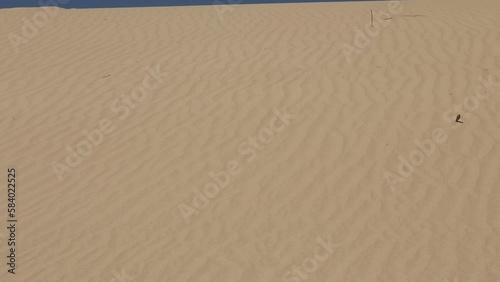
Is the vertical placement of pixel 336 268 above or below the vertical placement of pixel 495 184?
below

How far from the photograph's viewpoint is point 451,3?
505 inches

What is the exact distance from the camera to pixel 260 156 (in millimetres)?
6543

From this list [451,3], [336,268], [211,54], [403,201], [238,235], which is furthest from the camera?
[451,3]

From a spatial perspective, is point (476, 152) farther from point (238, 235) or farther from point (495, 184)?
point (238, 235)

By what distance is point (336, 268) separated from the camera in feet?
16.1

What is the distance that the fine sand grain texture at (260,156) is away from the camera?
5066 millimetres

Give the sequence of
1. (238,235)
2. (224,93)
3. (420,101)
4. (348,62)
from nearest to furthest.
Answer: (238,235)
(420,101)
(224,93)
(348,62)

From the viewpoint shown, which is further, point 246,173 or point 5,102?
point 5,102

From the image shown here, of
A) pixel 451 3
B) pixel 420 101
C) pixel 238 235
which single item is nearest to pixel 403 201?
pixel 238 235

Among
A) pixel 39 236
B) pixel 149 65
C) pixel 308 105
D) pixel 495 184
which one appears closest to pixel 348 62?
pixel 308 105

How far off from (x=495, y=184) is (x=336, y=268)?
6.24 ft

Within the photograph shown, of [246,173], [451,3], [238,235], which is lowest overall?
[238,235]

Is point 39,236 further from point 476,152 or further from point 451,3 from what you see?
point 451,3

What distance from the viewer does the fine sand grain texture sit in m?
5.07
